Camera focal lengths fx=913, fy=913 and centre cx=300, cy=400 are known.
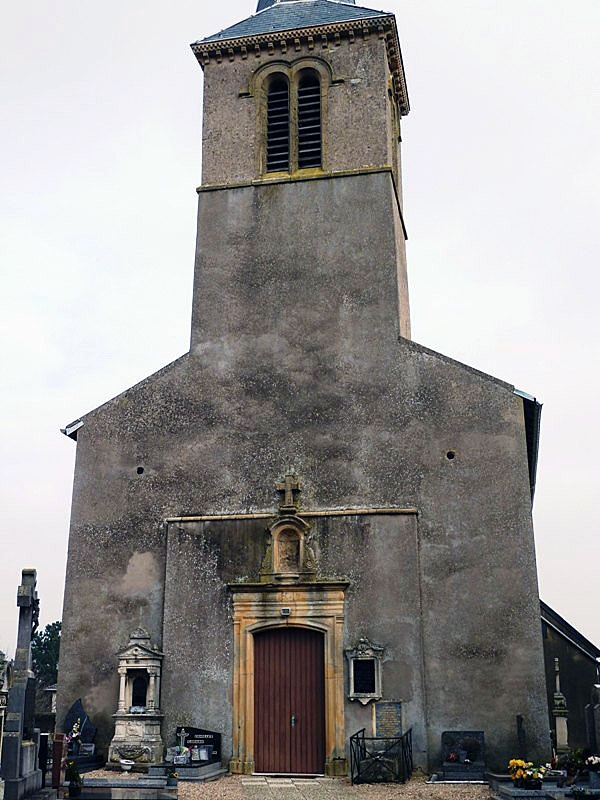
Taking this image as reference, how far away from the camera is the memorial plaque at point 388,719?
15.7 metres

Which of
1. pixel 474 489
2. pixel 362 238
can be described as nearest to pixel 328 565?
pixel 474 489

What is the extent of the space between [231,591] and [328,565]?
6.15 ft

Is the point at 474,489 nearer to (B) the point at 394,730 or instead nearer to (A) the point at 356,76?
(B) the point at 394,730

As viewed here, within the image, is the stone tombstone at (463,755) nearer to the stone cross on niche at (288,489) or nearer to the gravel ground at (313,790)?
the gravel ground at (313,790)

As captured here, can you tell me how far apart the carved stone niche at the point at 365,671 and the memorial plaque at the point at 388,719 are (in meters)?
0.18

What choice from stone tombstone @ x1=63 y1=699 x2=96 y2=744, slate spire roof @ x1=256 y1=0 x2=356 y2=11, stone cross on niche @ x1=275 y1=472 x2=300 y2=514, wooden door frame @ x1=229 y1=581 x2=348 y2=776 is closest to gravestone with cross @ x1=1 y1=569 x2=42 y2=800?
stone tombstone @ x1=63 y1=699 x2=96 y2=744

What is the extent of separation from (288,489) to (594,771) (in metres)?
7.14

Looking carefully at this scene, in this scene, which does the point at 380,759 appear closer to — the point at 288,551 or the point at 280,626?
the point at 280,626

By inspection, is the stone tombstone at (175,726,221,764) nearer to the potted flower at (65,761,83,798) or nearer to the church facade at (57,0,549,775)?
the church facade at (57,0,549,775)

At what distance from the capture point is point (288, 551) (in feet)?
56.3

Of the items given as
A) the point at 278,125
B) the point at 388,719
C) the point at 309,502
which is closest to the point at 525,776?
the point at 388,719

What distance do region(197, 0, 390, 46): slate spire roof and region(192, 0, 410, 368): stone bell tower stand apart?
2.3 inches

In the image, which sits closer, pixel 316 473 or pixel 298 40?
pixel 316 473

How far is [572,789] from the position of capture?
12883mm
